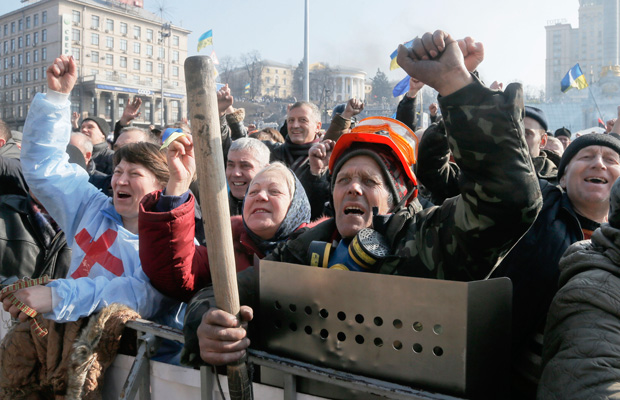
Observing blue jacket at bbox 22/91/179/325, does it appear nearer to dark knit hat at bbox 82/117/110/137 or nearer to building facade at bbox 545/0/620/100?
dark knit hat at bbox 82/117/110/137

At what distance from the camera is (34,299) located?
7.00 ft

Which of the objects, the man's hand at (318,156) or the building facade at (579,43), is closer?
the man's hand at (318,156)

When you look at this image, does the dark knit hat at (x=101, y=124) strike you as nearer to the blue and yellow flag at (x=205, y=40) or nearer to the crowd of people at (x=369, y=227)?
the crowd of people at (x=369, y=227)

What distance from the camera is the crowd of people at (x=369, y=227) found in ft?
4.78

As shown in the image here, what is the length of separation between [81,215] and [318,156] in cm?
172

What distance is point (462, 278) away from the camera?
67.2 inches

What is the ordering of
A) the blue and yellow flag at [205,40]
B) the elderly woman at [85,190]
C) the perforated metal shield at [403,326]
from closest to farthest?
the perforated metal shield at [403,326]
the elderly woman at [85,190]
the blue and yellow flag at [205,40]

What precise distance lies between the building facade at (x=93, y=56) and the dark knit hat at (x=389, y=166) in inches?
2790

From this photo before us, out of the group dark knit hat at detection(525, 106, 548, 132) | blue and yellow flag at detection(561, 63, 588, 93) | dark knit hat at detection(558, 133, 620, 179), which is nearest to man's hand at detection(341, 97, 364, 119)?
dark knit hat at detection(525, 106, 548, 132)

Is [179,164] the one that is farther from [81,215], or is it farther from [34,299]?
[81,215]

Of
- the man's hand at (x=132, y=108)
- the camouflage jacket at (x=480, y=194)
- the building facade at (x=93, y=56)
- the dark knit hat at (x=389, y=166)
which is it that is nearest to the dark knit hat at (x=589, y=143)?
the dark knit hat at (x=389, y=166)

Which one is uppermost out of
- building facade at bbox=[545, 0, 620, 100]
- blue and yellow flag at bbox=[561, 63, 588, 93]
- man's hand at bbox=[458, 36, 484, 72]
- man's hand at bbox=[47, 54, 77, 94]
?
building facade at bbox=[545, 0, 620, 100]

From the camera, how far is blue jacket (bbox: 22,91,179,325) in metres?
2.47

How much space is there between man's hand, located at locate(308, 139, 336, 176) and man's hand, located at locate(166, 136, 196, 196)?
5.31 feet
